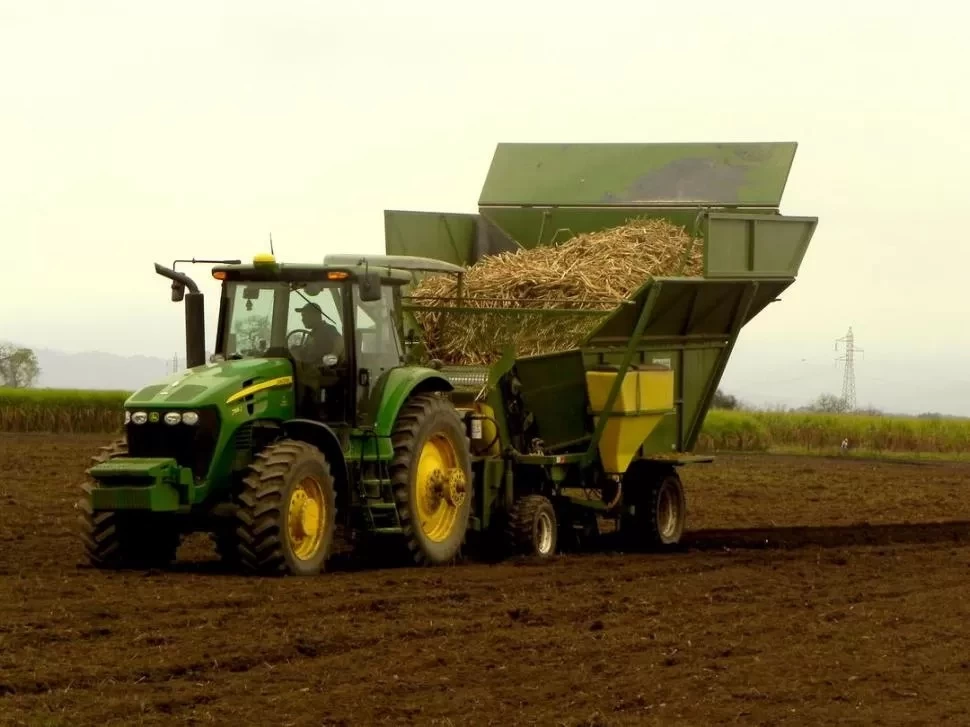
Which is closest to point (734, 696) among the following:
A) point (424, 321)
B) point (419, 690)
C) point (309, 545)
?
point (419, 690)

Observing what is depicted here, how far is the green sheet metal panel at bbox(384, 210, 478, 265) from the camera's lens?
53.0 feet

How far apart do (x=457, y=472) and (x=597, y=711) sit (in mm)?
5479

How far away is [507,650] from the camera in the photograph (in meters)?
8.73

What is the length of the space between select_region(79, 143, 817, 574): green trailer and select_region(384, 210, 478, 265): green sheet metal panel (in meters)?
0.02

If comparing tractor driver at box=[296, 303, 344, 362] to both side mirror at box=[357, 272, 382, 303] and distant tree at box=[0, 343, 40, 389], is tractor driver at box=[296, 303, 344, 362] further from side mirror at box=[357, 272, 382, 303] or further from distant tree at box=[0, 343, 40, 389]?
distant tree at box=[0, 343, 40, 389]

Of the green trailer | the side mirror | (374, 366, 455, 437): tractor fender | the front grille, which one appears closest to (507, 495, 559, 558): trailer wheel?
the green trailer

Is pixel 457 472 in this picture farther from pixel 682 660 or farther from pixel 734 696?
pixel 734 696

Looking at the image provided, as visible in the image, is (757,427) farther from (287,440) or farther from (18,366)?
(18,366)

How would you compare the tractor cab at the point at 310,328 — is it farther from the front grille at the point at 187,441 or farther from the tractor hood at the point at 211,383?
the front grille at the point at 187,441

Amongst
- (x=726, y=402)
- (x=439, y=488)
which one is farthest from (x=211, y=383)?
(x=726, y=402)

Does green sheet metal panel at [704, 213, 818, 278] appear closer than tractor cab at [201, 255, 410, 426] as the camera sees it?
No

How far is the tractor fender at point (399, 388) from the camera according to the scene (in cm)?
1202

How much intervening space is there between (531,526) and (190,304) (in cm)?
326

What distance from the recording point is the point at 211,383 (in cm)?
1134
